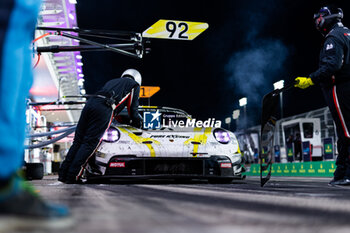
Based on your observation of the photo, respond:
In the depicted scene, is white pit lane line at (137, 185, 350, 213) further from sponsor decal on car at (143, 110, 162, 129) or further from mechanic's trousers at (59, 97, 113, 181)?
sponsor decal on car at (143, 110, 162, 129)

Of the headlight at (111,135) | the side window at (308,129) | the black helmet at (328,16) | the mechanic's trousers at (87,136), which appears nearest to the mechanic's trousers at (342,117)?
the black helmet at (328,16)

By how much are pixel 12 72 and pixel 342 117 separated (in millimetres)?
3660

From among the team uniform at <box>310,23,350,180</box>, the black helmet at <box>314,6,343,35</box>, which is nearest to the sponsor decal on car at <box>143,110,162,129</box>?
the team uniform at <box>310,23,350,180</box>

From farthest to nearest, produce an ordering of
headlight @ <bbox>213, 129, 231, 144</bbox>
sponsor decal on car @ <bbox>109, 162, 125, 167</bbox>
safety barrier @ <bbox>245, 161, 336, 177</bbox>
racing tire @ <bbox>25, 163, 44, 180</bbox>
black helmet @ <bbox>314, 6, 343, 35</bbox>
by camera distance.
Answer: safety barrier @ <bbox>245, 161, 336, 177</bbox> < racing tire @ <bbox>25, 163, 44, 180</bbox> < headlight @ <bbox>213, 129, 231, 144</bbox> < sponsor decal on car @ <bbox>109, 162, 125, 167</bbox> < black helmet @ <bbox>314, 6, 343, 35</bbox>

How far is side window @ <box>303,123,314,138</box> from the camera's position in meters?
19.2

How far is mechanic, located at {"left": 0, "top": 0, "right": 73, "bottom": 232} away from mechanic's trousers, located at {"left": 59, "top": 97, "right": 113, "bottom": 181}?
3.35m

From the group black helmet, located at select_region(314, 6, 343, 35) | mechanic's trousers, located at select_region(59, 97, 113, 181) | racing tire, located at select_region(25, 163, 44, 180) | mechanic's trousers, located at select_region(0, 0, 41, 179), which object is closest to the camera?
mechanic's trousers, located at select_region(0, 0, 41, 179)

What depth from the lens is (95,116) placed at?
494 centimetres

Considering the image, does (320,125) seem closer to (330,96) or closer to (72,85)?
(72,85)

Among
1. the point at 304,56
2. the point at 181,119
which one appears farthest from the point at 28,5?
the point at 304,56

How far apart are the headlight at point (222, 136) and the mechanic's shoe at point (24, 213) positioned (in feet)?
13.0

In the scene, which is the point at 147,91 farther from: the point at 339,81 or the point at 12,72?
the point at 12,72

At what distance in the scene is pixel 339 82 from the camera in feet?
14.1

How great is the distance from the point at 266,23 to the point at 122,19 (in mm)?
16462
